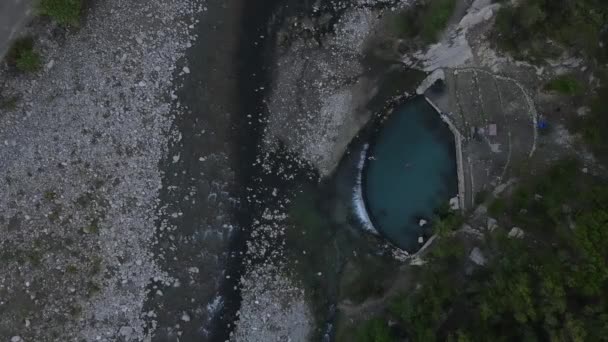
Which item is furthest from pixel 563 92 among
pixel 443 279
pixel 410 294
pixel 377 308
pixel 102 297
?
pixel 102 297

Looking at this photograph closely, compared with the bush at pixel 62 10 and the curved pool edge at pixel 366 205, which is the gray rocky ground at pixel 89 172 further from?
the curved pool edge at pixel 366 205

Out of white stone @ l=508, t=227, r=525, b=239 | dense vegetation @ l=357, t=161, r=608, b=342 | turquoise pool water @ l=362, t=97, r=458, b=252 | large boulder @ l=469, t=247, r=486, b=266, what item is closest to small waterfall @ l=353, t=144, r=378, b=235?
turquoise pool water @ l=362, t=97, r=458, b=252

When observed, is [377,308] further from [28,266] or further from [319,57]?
[28,266]

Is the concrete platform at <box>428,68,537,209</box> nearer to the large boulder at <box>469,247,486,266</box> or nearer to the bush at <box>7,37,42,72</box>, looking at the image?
the large boulder at <box>469,247,486,266</box>

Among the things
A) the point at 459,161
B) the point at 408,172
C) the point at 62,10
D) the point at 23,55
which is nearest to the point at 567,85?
the point at 459,161

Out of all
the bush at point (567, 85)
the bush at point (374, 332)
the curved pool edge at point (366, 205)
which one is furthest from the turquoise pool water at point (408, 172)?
the bush at point (567, 85)

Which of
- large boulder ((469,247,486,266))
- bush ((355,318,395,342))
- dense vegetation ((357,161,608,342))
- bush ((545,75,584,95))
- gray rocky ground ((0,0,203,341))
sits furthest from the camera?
gray rocky ground ((0,0,203,341))
